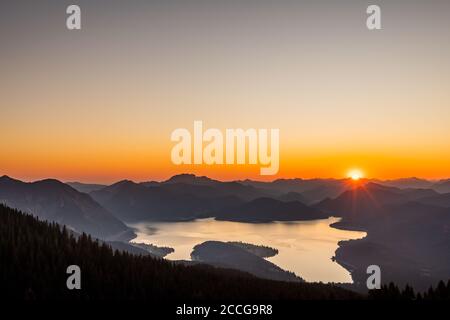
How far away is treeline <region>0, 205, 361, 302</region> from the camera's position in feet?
347

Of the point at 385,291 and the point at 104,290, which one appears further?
the point at 104,290

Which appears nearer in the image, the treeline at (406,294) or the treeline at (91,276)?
the treeline at (406,294)

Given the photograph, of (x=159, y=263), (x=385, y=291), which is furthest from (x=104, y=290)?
(x=385, y=291)

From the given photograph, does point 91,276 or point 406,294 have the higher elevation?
point 406,294

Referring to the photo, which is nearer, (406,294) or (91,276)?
(406,294)

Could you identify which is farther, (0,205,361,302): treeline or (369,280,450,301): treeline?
(0,205,361,302): treeline

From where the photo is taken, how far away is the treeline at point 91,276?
106m

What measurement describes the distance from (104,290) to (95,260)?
69.5 feet

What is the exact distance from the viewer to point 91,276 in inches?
4680
